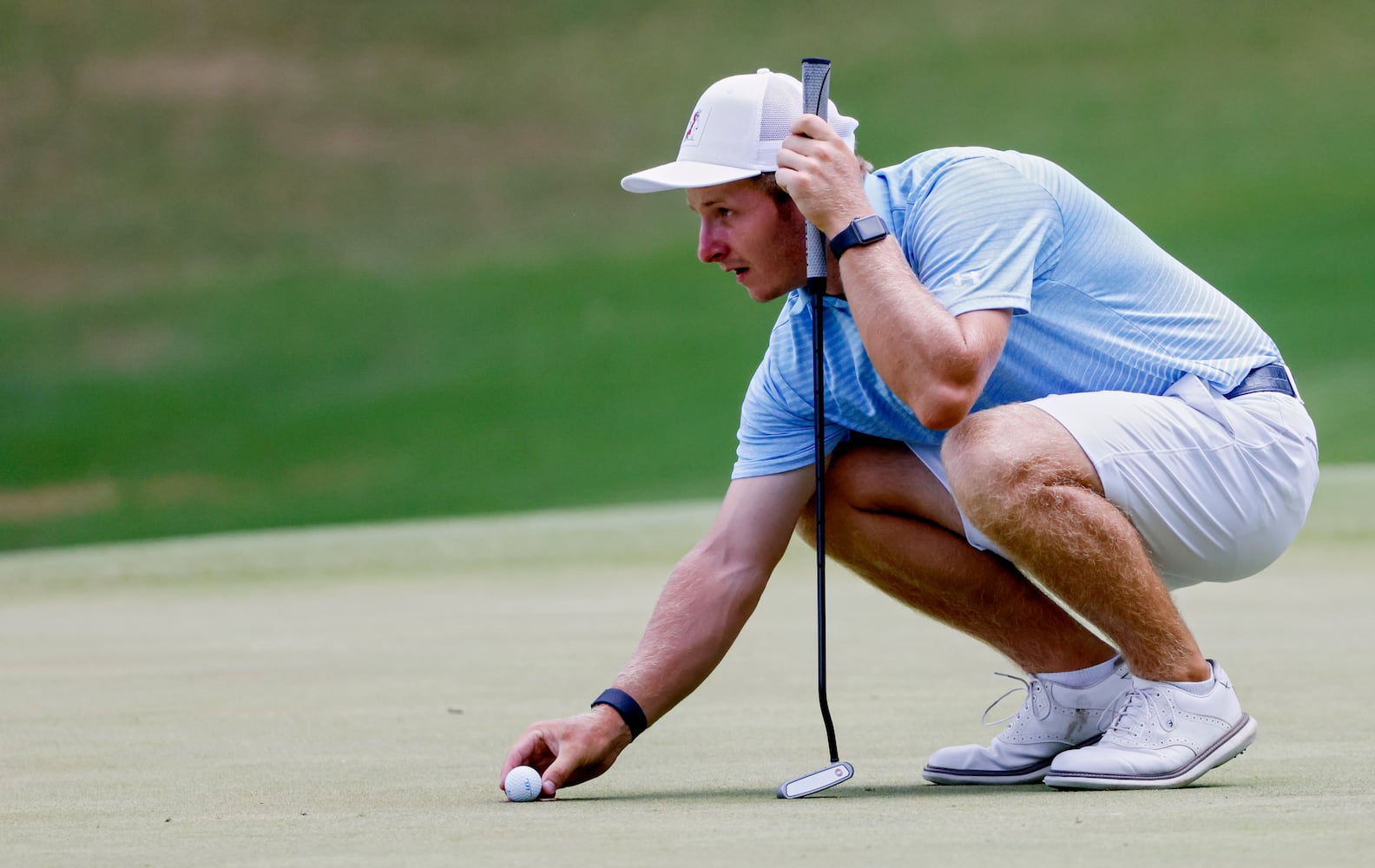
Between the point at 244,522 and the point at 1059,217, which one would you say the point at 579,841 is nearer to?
the point at 1059,217

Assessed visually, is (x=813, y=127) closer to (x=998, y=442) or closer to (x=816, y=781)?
(x=998, y=442)

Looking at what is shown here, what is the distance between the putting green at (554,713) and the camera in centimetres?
181

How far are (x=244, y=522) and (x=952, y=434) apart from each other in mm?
8815

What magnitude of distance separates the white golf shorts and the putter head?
1.21 ft

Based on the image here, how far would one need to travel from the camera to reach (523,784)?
7.30 feet

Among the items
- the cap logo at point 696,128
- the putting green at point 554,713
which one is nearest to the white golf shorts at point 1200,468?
the putting green at point 554,713

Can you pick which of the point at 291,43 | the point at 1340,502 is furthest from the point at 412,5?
the point at 1340,502

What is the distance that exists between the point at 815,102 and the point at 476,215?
10746 mm

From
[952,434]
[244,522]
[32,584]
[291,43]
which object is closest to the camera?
[952,434]

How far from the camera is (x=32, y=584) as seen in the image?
705cm

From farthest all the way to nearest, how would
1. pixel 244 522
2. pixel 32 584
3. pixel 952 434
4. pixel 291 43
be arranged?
pixel 291 43 → pixel 244 522 → pixel 32 584 → pixel 952 434

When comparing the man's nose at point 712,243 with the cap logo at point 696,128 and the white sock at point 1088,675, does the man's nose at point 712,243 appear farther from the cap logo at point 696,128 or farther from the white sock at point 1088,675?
the white sock at point 1088,675

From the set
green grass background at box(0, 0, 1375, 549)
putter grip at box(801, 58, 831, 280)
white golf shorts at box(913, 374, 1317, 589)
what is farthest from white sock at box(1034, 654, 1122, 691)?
green grass background at box(0, 0, 1375, 549)

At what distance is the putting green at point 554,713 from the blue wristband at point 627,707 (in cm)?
8
